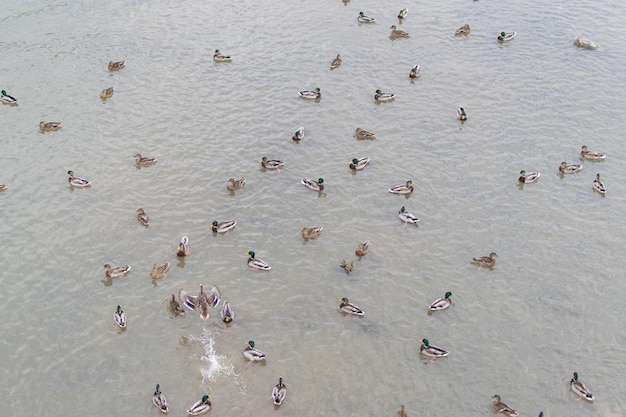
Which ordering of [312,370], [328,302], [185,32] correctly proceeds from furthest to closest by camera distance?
[185,32], [328,302], [312,370]

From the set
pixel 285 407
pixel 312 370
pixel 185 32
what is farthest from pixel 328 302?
pixel 185 32

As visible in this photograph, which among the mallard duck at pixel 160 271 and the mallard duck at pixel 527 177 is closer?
the mallard duck at pixel 160 271

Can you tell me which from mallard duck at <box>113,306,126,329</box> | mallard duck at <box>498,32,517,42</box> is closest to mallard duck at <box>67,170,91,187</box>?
mallard duck at <box>113,306,126,329</box>

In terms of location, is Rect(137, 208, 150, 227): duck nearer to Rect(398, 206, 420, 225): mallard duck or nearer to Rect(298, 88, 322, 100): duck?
Rect(398, 206, 420, 225): mallard duck

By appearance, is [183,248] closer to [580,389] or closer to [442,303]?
[442,303]

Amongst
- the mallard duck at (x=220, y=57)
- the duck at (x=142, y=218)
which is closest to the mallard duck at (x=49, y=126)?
the duck at (x=142, y=218)

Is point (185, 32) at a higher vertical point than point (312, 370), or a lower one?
higher

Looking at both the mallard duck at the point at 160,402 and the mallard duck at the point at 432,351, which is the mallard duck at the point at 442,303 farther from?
the mallard duck at the point at 160,402

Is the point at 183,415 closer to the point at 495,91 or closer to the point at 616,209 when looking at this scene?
the point at 616,209
